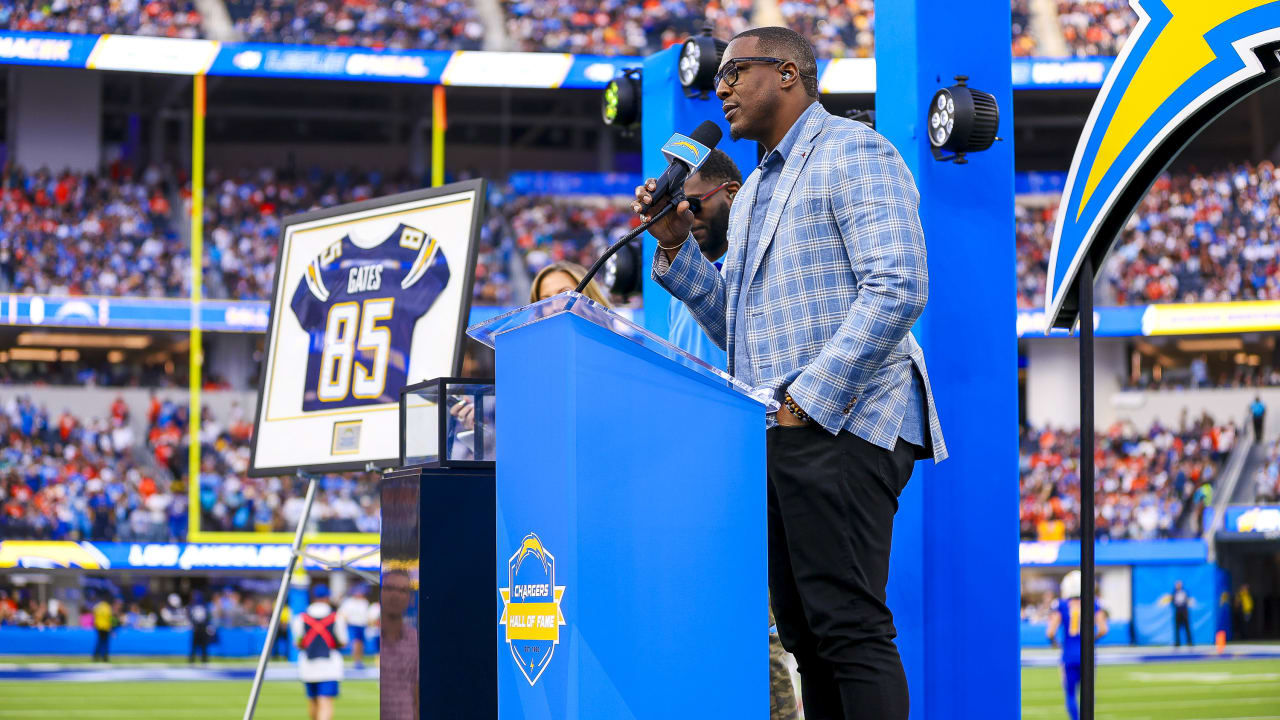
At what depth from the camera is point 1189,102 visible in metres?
2.72

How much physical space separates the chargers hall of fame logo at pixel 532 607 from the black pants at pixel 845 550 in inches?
21.4

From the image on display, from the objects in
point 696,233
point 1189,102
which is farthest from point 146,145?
point 1189,102

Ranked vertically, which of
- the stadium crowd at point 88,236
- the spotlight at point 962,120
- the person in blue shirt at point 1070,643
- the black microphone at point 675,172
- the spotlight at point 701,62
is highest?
the stadium crowd at point 88,236

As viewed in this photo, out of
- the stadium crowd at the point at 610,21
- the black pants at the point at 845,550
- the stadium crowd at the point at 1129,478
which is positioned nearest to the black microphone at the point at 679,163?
the black pants at the point at 845,550

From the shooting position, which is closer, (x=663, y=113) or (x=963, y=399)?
(x=963, y=399)

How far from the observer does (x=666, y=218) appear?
257cm

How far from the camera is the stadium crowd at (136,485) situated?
18.2 metres

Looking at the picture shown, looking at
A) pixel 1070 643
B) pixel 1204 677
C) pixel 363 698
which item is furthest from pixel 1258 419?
pixel 363 698

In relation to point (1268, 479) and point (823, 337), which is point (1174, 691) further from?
point (823, 337)

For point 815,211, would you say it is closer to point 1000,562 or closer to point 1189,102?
point 1189,102

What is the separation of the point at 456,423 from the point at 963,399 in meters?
1.69

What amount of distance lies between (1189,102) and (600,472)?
150 cm

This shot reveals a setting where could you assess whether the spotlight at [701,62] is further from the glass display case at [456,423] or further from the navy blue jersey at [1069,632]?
the navy blue jersey at [1069,632]

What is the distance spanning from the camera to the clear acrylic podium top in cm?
207
